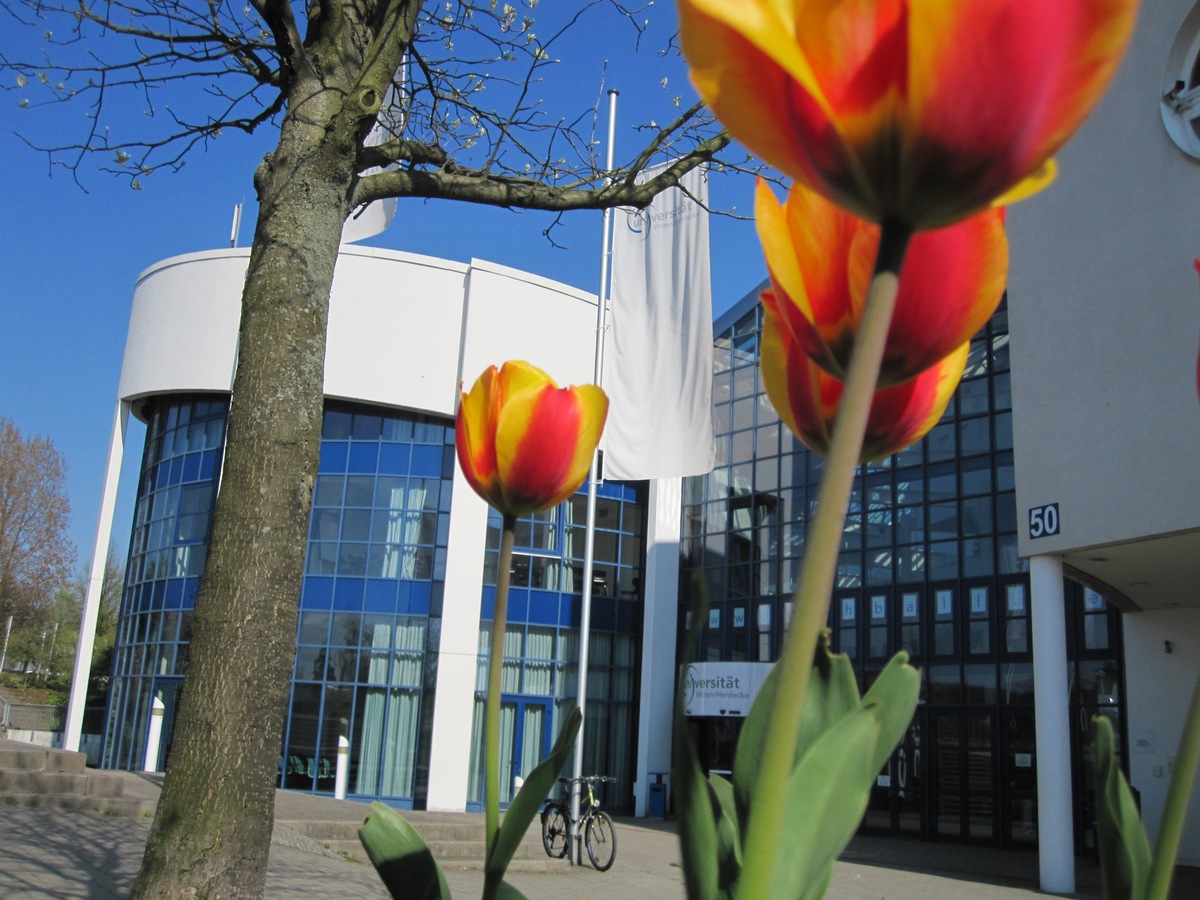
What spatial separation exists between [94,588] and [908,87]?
23609 mm

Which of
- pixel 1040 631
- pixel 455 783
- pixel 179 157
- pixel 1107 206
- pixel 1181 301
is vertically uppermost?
pixel 1107 206

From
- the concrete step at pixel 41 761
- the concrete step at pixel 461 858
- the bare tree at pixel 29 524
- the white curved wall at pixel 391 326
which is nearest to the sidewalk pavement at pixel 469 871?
the concrete step at pixel 461 858

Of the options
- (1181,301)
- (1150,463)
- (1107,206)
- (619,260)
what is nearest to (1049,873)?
(1150,463)

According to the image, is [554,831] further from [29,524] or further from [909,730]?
[29,524]

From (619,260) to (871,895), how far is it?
8624 mm

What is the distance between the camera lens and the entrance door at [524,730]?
2080 cm

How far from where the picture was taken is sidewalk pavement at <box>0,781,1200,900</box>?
6.70 m

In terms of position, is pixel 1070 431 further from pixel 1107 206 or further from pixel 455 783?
pixel 455 783

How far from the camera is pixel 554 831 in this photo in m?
12.8

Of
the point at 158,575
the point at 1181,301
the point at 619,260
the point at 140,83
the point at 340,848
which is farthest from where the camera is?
the point at 158,575

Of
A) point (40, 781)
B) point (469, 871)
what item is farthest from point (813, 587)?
point (40, 781)

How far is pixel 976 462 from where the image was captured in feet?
61.0

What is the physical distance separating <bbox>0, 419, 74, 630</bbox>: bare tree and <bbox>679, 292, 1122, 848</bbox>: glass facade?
22200 millimetres

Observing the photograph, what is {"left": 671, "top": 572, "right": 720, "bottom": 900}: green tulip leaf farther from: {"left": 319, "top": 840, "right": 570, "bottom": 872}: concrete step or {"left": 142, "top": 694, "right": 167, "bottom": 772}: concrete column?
{"left": 142, "top": 694, "right": 167, "bottom": 772}: concrete column
